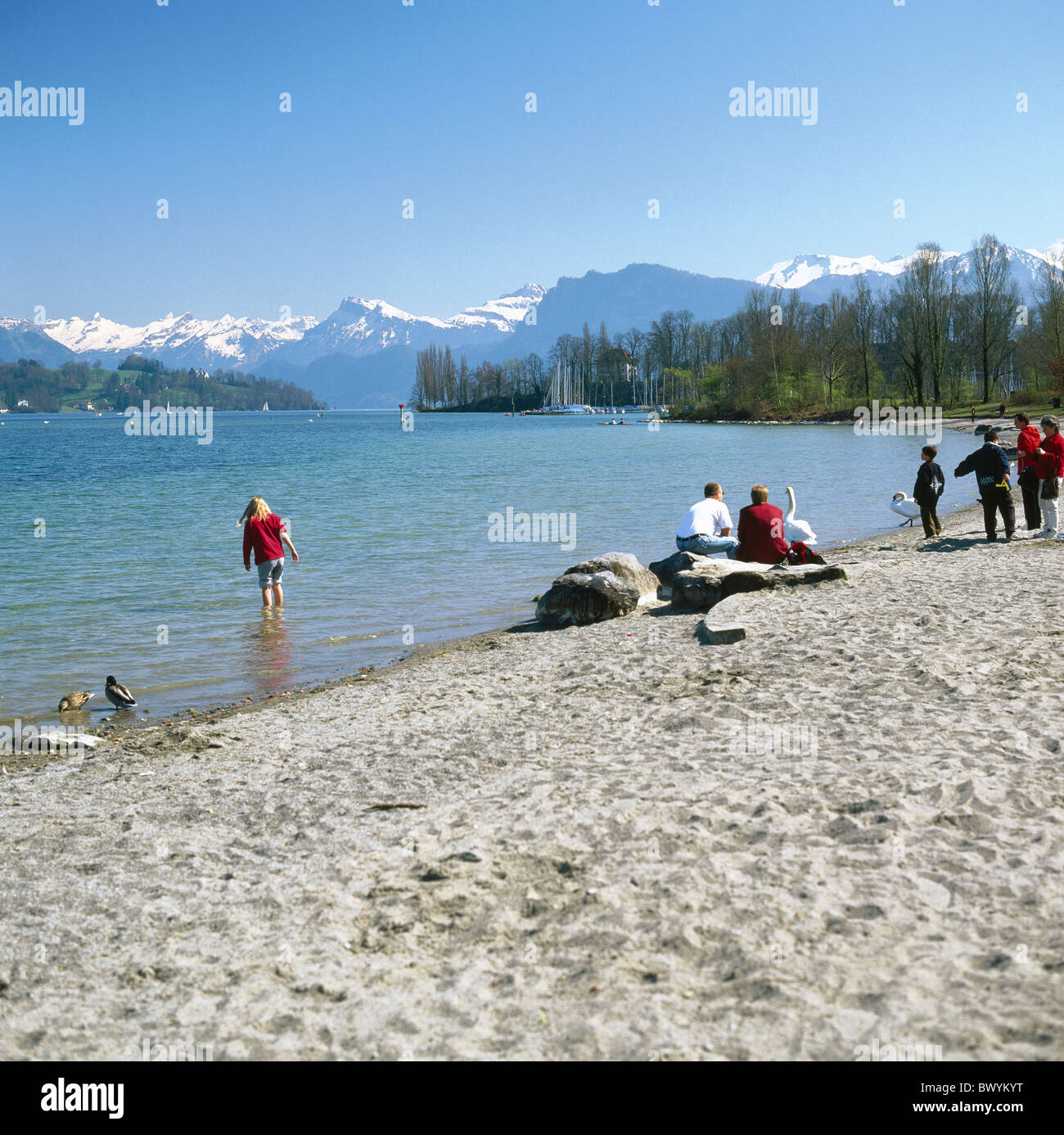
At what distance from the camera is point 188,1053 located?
12.3ft

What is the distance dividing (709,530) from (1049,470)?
6.54 metres

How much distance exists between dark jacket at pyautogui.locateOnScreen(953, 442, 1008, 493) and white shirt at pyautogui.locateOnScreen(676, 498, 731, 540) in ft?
14.3

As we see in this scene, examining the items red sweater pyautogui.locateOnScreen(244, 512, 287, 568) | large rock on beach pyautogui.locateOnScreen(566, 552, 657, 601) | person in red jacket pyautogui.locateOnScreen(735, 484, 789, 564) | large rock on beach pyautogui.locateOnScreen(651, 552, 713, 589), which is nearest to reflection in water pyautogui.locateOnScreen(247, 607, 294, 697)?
red sweater pyautogui.locateOnScreen(244, 512, 287, 568)

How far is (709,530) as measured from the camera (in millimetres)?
15266

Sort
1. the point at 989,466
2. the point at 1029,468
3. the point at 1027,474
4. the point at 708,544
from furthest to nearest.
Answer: the point at 1027,474
the point at 1029,468
the point at 989,466
the point at 708,544

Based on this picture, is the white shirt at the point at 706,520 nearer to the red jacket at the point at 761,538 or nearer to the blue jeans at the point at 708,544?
the blue jeans at the point at 708,544

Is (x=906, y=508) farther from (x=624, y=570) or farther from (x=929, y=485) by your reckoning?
(x=624, y=570)

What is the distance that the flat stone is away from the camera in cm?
1036

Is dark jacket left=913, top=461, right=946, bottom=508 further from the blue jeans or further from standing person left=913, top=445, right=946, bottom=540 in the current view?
the blue jeans

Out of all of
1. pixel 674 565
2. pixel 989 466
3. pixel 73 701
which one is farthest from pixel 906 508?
pixel 73 701

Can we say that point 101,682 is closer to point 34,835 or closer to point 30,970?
point 34,835
